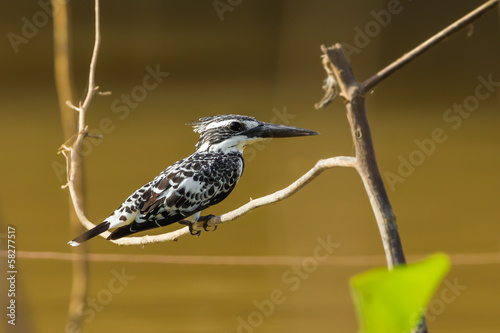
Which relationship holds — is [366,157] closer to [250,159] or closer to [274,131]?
[274,131]

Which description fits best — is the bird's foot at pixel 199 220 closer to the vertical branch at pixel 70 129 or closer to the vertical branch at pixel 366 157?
the vertical branch at pixel 70 129

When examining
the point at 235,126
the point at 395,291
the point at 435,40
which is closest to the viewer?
the point at 395,291

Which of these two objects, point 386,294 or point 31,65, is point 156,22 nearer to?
point 31,65

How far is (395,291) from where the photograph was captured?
318 mm

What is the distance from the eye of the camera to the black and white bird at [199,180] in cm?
99

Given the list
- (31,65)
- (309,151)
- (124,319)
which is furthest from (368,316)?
(31,65)

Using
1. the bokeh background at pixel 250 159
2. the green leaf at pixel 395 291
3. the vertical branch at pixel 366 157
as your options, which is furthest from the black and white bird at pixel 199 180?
the bokeh background at pixel 250 159

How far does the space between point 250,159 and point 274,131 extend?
2.65 meters

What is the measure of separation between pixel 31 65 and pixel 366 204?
2.28 m

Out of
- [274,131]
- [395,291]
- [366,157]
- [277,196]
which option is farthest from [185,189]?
[395,291]

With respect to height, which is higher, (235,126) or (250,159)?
(250,159)

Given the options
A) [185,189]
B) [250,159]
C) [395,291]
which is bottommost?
[395,291]

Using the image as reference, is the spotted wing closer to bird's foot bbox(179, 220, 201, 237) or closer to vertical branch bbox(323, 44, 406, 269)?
bird's foot bbox(179, 220, 201, 237)

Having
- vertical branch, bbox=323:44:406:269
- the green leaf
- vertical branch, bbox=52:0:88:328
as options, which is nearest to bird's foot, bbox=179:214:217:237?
vertical branch, bbox=52:0:88:328
